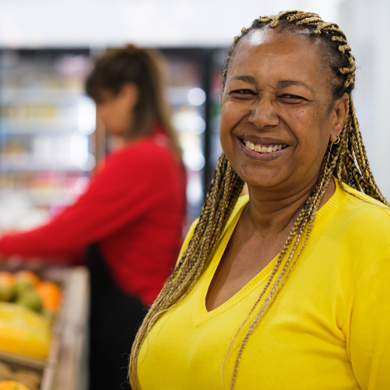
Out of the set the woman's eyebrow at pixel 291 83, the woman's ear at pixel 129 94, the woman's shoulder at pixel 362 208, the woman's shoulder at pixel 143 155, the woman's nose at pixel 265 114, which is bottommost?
the woman's shoulder at pixel 362 208

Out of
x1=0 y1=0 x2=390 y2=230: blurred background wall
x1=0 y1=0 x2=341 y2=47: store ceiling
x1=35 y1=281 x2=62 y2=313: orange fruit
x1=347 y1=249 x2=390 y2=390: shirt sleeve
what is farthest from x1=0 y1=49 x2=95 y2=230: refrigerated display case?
x1=347 y1=249 x2=390 y2=390: shirt sleeve

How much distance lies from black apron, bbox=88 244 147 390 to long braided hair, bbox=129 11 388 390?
3.03 feet

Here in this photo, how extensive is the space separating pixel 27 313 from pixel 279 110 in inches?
54.3

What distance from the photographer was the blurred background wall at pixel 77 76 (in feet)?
15.7

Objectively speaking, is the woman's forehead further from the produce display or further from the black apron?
the black apron

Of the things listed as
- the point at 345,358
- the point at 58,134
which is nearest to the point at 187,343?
the point at 345,358

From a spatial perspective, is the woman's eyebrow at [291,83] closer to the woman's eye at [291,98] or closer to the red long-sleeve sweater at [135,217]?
the woman's eye at [291,98]

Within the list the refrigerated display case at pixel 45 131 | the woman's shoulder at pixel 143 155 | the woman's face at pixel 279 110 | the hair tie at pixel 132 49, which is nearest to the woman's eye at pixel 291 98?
the woman's face at pixel 279 110

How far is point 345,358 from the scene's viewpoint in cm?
85

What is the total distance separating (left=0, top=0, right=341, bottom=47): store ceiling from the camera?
481 cm

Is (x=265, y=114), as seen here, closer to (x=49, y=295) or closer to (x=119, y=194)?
(x=119, y=194)

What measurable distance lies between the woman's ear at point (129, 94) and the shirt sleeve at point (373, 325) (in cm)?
162

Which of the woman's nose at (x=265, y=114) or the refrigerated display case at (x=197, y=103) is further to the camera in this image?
the refrigerated display case at (x=197, y=103)

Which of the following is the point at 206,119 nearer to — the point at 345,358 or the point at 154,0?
the point at 154,0
